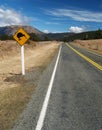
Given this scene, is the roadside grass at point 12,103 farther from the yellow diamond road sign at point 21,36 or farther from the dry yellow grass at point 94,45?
the dry yellow grass at point 94,45

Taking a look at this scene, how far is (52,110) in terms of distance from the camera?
7211 mm

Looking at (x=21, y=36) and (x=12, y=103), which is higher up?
(x=21, y=36)

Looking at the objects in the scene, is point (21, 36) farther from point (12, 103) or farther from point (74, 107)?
point (74, 107)

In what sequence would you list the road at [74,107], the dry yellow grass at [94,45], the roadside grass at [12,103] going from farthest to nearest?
the dry yellow grass at [94,45] < the roadside grass at [12,103] < the road at [74,107]

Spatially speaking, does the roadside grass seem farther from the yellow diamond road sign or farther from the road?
the yellow diamond road sign

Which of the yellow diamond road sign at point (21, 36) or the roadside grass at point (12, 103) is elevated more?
the yellow diamond road sign at point (21, 36)

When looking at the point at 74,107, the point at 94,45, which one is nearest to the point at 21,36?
the point at 74,107

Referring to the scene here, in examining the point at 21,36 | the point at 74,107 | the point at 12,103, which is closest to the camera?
the point at 74,107

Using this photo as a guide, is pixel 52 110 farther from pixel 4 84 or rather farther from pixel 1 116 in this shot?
pixel 4 84

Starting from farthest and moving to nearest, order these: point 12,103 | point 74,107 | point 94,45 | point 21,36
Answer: point 94,45 → point 21,36 → point 12,103 → point 74,107

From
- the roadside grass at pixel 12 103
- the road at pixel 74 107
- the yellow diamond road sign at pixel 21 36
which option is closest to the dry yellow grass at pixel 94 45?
the yellow diamond road sign at pixel 21 36

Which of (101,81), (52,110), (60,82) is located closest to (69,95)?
(52,110)

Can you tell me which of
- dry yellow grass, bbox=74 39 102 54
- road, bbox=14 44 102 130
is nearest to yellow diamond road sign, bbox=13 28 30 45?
road, bbox=14 44 102 130

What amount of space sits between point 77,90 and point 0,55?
21.4m
